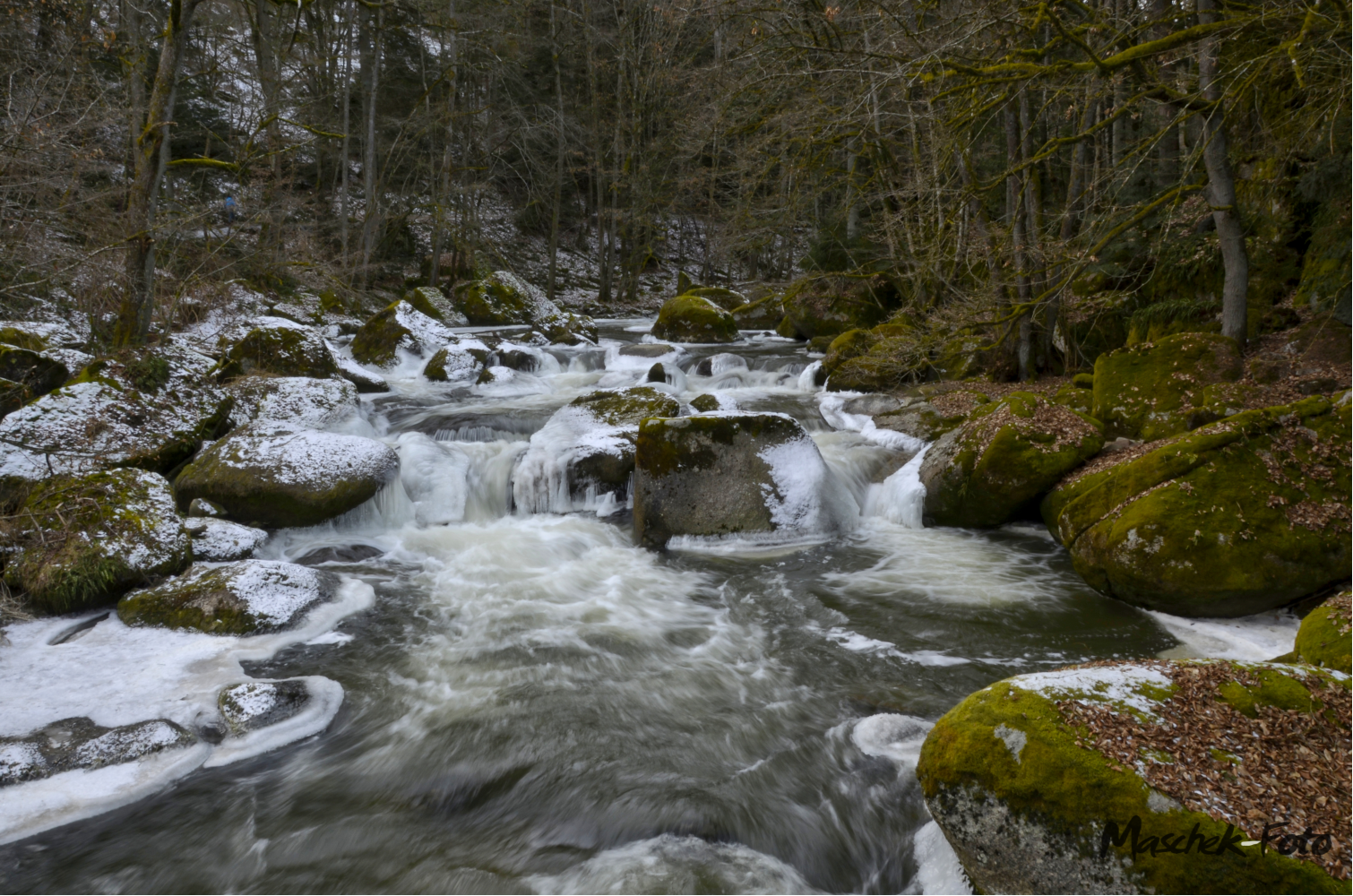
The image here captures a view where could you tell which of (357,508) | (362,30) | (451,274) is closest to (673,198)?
(451,274)

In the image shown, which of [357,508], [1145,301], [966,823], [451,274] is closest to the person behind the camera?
[966,823]

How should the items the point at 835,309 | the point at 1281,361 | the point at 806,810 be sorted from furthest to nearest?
the point at 835,309, the point at 1281,361, the point at 806,810

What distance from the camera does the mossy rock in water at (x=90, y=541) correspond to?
5604 millimetres

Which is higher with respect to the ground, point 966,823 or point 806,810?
point 966,823

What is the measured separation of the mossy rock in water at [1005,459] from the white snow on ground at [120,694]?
19.7ft

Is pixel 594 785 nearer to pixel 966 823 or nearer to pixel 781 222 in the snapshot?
pixel 966 823

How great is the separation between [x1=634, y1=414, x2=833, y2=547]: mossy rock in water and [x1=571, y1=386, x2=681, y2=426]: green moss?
71.9 inches

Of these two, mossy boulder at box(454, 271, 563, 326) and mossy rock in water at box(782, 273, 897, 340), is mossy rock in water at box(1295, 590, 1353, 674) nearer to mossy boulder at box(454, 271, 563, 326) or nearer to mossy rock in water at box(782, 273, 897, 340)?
mossy rock in water at box(782, 273, 897, 340)

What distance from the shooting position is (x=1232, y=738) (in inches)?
113

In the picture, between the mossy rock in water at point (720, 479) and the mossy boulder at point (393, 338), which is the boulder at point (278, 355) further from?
the mossy rock in water at point (720, 479)

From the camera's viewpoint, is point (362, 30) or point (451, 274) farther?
point (451, 274)

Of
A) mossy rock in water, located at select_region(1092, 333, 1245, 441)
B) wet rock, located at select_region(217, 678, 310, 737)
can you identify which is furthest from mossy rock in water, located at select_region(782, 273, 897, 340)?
wet rock, located at select_region(217, 678, 310, 737)

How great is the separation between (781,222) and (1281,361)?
9.77 m

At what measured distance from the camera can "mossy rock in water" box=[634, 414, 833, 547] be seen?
7.62 m
